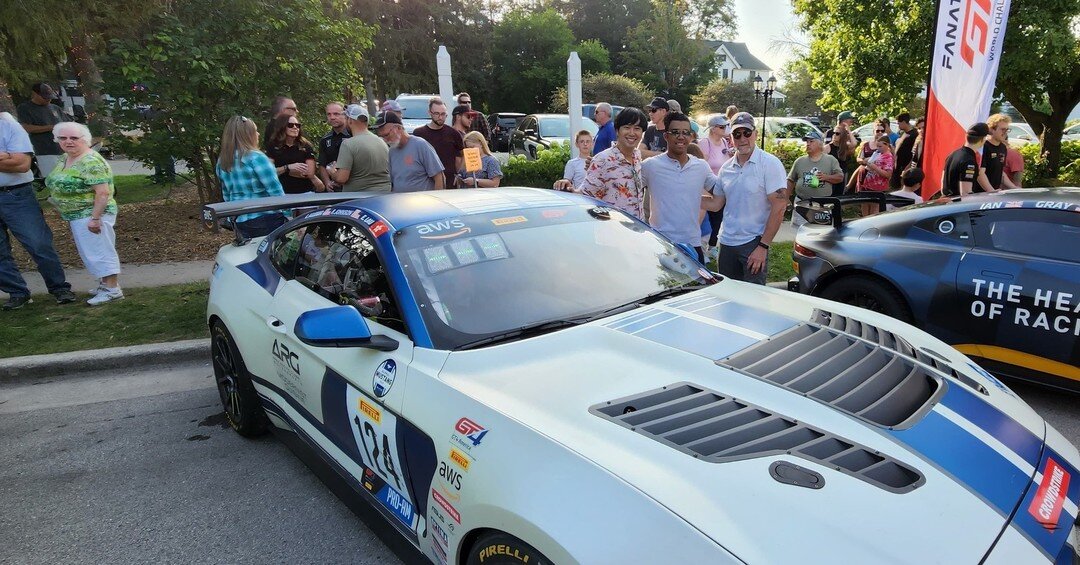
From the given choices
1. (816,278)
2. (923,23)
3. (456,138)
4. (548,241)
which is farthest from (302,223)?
(923,23)

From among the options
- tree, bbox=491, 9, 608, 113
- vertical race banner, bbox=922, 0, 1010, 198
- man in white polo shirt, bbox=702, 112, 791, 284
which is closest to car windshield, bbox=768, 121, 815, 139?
vertical race banner, bbox=922, 0, 1010, 198

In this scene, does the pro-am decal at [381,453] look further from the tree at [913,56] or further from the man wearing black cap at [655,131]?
the tree at [913,56]

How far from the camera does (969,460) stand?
165 centimetres

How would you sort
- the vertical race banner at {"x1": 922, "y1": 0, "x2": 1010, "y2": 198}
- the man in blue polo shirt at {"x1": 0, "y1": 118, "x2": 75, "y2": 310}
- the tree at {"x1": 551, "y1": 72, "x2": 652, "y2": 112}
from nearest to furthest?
the man in blue polo shirt at {"x1": 0, "y1": 118, "x2": 75, "y2": 310}, the vertical race banner at {"x1": 922, "y1": 0, "x2": 1010, "y2": 198}, the tree at {"x1": 551, "y1": 72, "x2": 652, "y2": 112}

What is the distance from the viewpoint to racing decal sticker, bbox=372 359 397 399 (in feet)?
7.33

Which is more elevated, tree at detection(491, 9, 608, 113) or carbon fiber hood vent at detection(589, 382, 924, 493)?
tree at detection(491, 9, 608, 113)

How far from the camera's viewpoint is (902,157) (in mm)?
8789

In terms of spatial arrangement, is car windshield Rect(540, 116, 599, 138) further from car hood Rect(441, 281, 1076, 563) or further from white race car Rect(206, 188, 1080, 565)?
car hood Rect(441, 281, 1076, 563)

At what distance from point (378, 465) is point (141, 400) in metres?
2.99

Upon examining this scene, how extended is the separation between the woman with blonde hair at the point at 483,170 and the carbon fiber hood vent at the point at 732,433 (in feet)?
18.2

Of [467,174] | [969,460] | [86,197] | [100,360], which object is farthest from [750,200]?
[86,197]

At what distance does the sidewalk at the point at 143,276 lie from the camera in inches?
266

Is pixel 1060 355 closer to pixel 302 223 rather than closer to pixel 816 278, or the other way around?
pixel 816 278

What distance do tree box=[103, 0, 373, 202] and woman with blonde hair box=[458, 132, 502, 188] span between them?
2918 millimetres
